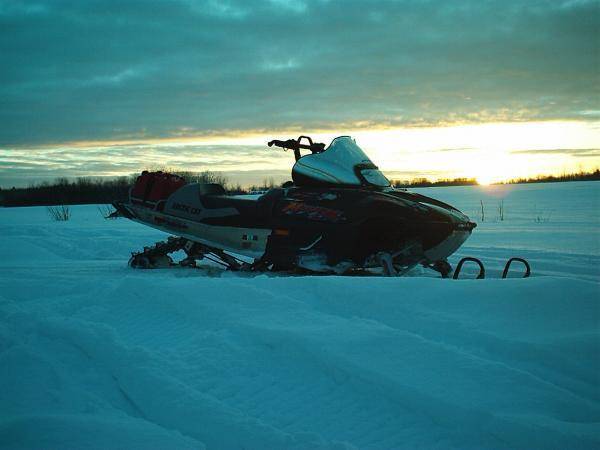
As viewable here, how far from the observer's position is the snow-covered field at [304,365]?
205cm

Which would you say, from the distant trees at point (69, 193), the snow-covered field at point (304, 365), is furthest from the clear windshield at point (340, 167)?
the distant trees at point (69, 193)

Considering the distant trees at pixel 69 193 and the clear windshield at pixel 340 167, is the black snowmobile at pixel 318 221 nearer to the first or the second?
the clear windshield at pixel 340 167

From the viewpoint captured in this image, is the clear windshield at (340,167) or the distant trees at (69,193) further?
the distant trees at (69,193)

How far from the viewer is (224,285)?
3.77 metres

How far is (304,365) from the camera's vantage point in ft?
8.39

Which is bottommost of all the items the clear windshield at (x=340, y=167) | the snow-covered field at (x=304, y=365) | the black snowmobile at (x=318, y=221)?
the snow-covered field at (x=304, y=365)

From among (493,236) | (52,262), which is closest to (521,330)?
(52,262)

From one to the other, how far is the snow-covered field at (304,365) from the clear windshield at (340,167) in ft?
7.57

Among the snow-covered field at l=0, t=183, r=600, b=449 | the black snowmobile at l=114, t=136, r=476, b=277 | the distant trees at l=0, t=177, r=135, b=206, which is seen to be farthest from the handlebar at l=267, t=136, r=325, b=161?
the distant trees at l=0, t=177, r=135, b=206

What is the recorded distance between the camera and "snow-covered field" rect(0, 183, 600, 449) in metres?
2.05

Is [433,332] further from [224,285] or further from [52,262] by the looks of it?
[52,262]

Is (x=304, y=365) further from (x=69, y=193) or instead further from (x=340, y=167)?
(x=69, y=193)

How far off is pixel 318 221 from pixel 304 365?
315cm

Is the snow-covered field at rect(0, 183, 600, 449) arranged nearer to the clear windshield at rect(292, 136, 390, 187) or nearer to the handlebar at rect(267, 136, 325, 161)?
the clear windshield at rect(292, 136, 390, 187)
